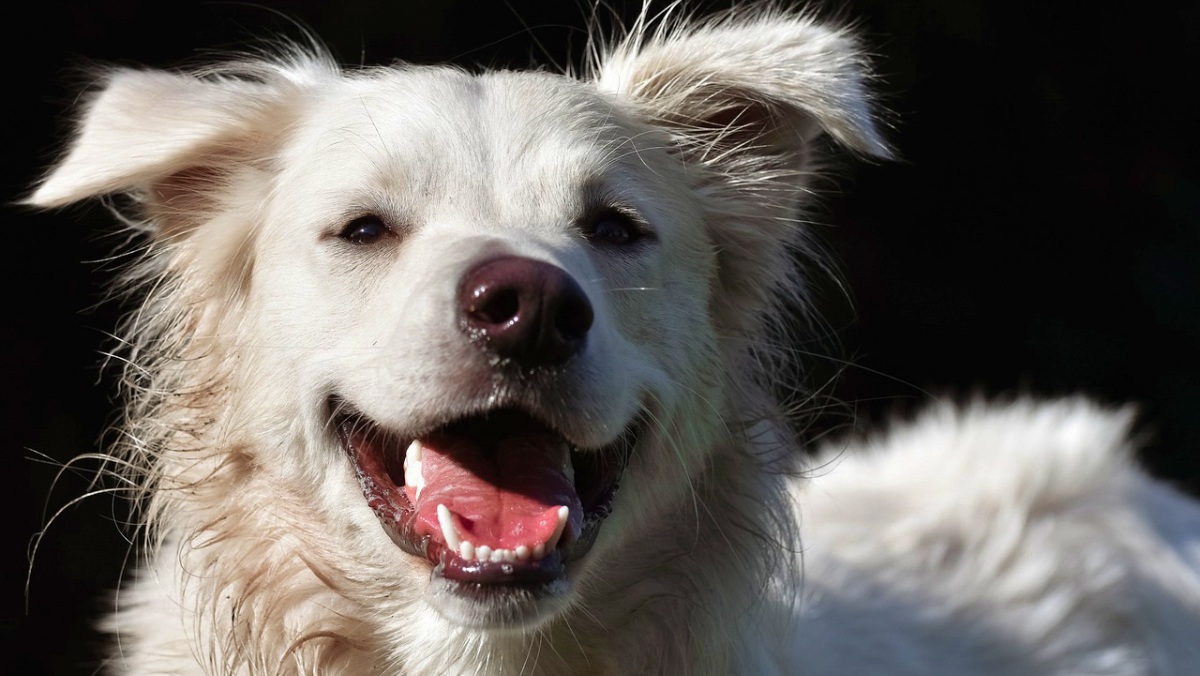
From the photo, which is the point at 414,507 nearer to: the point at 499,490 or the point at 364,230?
the point at 499,490

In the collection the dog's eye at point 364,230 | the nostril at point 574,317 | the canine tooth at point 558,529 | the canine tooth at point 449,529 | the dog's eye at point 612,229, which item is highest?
the nostril at point 574,317

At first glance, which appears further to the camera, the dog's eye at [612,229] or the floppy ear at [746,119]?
the floppy ear at [746,119]

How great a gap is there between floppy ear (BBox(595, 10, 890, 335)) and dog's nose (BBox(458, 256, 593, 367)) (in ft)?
2.64

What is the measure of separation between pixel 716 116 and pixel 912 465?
154cm

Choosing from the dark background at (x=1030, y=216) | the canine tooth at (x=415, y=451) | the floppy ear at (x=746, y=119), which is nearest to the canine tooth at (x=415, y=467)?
Result: the canine tooth at (x=415, y=451)

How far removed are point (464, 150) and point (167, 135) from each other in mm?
751

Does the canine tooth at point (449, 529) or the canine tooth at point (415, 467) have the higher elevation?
the canine tooth at point (449, 529)

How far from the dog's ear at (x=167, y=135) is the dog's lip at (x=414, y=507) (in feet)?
2.44

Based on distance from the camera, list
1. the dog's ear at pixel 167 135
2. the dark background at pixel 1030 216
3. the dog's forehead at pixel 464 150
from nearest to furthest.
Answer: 1. the dog's forehead at pixel 464 150
2. the dog's ear at pixel 167 135
3. the dark background at pixel 1030 216

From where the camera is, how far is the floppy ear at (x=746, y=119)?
2998 millimetres

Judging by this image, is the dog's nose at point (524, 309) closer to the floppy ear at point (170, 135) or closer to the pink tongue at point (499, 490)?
the pink tongue at point (499, 490)

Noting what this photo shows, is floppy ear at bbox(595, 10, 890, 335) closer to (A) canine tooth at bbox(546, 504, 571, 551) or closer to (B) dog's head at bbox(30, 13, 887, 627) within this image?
(B) dog's head at bbox(30, 13, 887, 627)

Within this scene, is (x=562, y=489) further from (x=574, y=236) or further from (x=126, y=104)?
(x=126, y=104)

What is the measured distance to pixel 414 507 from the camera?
7.94 ft
